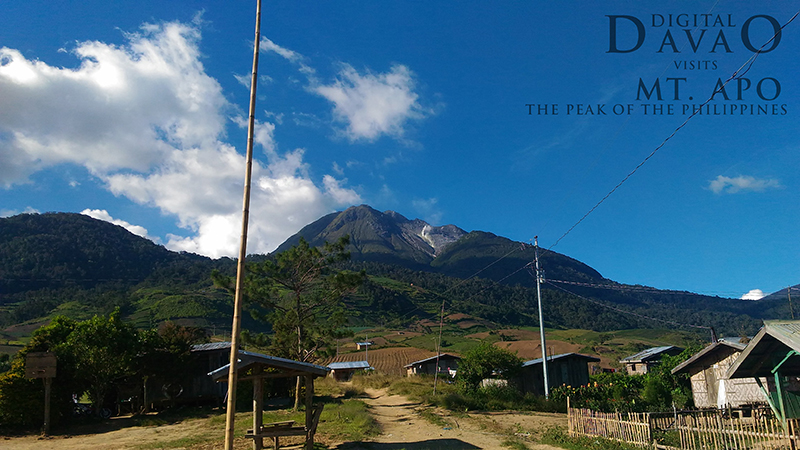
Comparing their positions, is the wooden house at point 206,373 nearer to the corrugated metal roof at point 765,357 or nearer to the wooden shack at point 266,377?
the wooden shack at point 266,377

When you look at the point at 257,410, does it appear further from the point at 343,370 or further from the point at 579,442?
the point at 343,370

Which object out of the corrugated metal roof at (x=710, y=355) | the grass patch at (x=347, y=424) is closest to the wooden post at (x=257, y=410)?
the grass patch at (x=347, y=424)

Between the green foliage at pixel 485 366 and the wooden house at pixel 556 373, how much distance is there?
218cm

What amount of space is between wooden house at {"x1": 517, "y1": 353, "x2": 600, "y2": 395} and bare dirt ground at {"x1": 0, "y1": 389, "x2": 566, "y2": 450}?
9.47m

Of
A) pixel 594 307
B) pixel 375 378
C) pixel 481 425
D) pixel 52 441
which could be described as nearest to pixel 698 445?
pixel 481 425

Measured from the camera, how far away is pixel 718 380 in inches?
1104

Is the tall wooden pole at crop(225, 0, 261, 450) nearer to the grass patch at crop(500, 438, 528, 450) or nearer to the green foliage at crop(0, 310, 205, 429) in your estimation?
the grass patch at crop(500, 438, 528, 450)

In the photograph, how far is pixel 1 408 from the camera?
22000mm

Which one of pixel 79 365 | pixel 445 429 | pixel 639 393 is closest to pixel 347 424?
pixel 445 429

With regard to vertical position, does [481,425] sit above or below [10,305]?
below

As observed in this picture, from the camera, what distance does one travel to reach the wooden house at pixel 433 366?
5897 centimetres

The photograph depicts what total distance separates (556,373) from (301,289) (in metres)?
21.1

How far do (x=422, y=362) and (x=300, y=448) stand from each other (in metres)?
43.7

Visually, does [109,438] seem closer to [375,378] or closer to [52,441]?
[52,441]
